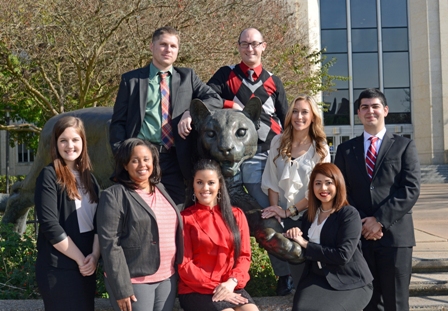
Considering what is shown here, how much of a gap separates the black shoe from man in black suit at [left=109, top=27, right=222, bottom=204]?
42.4 inches

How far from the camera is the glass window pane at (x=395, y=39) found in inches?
1292

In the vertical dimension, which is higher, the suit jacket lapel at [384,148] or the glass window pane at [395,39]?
the glass window pane at [395,39]

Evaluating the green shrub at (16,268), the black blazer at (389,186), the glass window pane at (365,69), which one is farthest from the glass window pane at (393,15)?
the black blazer at (389,186)

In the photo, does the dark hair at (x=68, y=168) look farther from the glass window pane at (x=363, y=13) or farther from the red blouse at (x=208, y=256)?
the glass window pane at (x=363, y=13)

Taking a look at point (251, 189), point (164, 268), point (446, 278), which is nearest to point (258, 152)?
point (251, 189)

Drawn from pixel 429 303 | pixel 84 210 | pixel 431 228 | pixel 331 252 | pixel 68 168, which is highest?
pixel 68 168

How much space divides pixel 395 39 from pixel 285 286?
103 ft

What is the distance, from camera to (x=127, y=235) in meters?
3.20

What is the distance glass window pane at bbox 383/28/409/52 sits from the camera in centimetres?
3281

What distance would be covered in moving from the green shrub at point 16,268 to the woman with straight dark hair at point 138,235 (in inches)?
81.1

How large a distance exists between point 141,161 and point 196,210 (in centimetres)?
48

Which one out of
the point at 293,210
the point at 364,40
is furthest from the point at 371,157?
the point at 364,40

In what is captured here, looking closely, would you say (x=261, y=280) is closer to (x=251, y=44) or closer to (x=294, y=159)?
(x=294, y=159)

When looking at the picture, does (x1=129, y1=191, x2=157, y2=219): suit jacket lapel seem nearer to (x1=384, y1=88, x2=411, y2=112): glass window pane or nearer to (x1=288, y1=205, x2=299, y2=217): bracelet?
(x1=288, y1=205, x2=299, y2=217): bracelet
